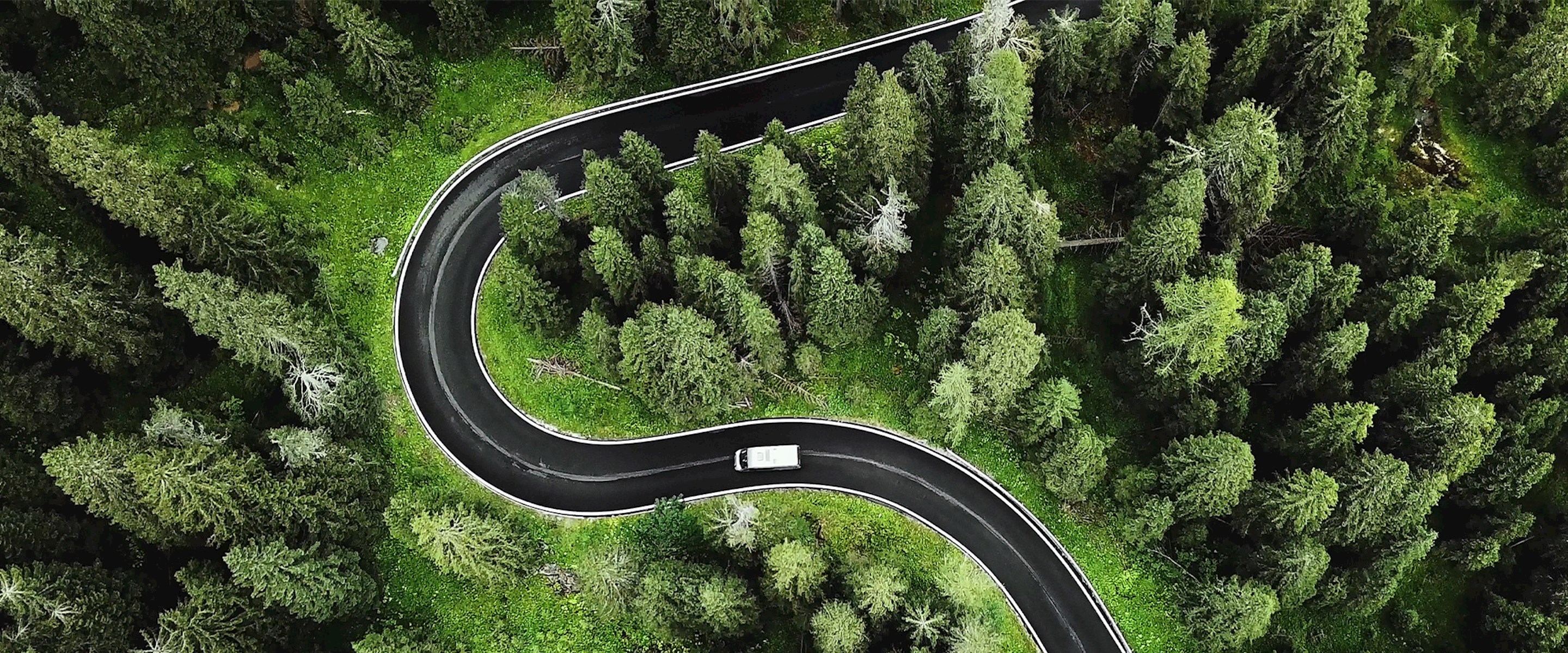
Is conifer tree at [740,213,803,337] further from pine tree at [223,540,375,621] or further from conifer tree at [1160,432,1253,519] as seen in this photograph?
pine tree at [223,540,375,621]

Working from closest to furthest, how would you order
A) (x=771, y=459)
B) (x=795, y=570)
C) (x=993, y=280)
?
1. (x=795, y=570)
2. (x=993, y=280)
3. (x=771, y=459)

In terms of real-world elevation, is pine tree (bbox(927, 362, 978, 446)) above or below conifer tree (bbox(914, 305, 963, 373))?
below

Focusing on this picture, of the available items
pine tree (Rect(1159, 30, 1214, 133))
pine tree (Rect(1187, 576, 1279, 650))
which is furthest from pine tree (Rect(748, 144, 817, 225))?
pine tree (Rect(1187, 576, 1279, 650))

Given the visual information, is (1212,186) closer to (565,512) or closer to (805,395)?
(805,395)

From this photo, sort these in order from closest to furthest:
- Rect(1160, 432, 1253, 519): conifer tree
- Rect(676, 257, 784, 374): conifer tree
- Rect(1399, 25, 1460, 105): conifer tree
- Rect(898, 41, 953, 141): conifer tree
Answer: Rect(1160, 432, 1253, 519): conifer tree → Rect(676, 257, 784, 374): conifer tree → Rect(898, 41, 953, 141): conifer tree → Rect(1399, 25, 1460, 105): conifer tree

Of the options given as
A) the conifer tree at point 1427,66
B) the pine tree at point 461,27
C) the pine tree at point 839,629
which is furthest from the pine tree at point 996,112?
the pine tree at point 461,27

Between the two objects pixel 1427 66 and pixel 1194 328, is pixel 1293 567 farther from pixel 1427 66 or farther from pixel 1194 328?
pixel 1427 66

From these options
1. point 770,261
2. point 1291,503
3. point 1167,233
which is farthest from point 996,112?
point 1291,503
